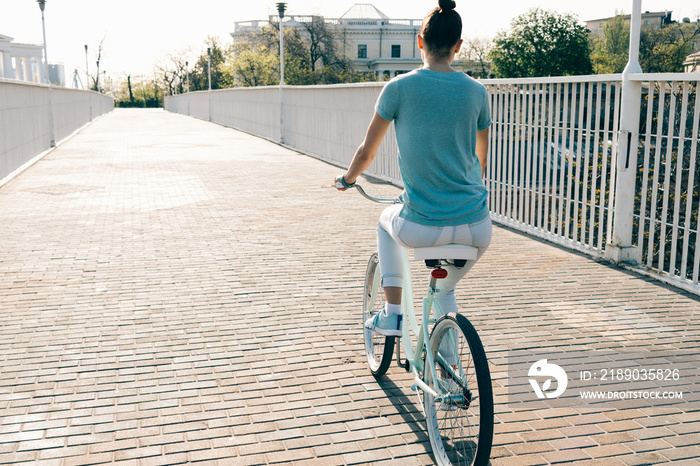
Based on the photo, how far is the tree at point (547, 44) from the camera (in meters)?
78.2

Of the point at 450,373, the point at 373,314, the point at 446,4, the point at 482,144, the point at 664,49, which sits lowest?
the point at 373,314

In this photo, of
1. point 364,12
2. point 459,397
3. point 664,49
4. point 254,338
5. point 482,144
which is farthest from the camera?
point 364,12

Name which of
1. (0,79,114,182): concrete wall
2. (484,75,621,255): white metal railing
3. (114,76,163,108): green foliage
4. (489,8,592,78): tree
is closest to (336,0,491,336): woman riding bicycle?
(484,75,621,255): white metal railing

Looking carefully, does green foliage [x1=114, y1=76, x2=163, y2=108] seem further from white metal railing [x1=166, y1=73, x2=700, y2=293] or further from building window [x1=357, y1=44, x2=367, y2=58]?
white metal railing [x1=166, y1=73, x2=700, y2=293]

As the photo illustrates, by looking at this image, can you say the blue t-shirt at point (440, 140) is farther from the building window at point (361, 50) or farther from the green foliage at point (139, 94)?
the green foliage at point (139, 94)

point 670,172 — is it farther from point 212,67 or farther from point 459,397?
point 212,67

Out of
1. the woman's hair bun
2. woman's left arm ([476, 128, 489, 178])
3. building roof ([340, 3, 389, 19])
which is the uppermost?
building roof ([340, 3, 389, 19])

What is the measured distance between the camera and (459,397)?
3.03 m

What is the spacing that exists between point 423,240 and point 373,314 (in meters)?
1.35

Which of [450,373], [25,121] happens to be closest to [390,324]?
[450,373]

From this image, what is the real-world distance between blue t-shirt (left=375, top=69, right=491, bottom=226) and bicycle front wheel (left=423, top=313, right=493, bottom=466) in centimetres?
47

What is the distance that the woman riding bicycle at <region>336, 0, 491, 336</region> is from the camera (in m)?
3.20

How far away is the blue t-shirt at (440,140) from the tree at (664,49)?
71.2 metres

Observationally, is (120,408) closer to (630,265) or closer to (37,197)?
(630,265)
